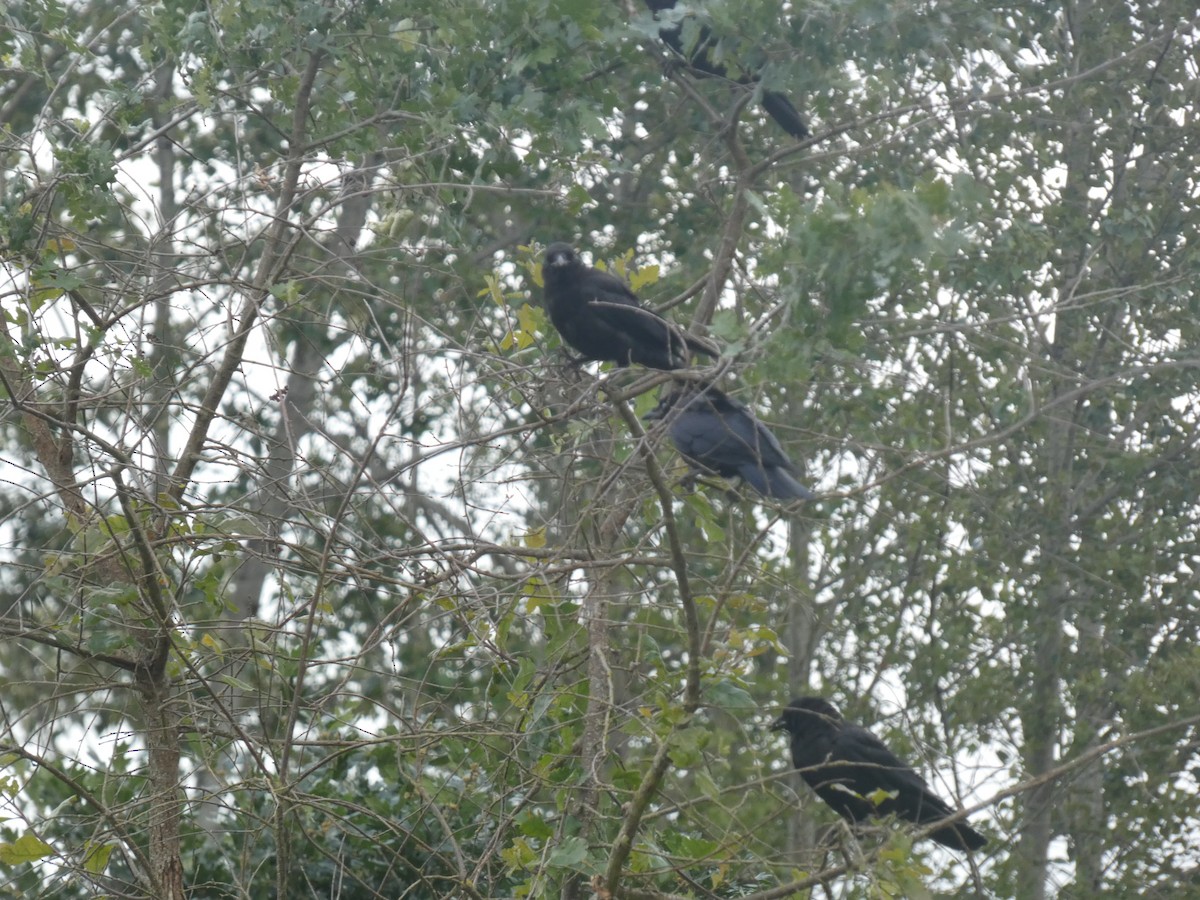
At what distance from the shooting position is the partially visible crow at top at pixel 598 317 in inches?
217

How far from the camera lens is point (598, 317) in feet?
18.6

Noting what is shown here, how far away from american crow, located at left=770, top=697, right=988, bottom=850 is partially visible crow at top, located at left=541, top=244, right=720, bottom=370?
1679mm

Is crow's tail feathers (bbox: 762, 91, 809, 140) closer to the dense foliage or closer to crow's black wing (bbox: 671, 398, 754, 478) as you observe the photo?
the dense foliage

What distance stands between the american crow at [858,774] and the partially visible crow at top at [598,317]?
1679 millimetres

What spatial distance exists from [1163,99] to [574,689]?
18.9 ft

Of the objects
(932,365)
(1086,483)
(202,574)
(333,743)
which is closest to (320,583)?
(333,743)

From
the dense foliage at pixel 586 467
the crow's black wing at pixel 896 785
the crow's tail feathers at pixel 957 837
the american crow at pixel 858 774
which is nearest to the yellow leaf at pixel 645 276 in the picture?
the dense foliage at pixel 586 467

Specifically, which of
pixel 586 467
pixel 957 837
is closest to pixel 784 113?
pixel 586 467

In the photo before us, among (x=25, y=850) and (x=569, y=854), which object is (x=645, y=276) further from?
(x=25, y=850)

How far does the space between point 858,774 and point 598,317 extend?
2360 mm

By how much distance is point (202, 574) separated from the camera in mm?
4453

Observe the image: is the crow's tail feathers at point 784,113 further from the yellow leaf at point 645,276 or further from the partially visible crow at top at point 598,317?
the yellow leaf at point 645,276

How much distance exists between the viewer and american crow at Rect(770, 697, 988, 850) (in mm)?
6215

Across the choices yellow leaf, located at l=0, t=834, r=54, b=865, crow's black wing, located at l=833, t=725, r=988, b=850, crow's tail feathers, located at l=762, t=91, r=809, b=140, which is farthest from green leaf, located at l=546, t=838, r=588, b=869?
crow's tail feathers, located at l=762, t=91, r=809, b=140
